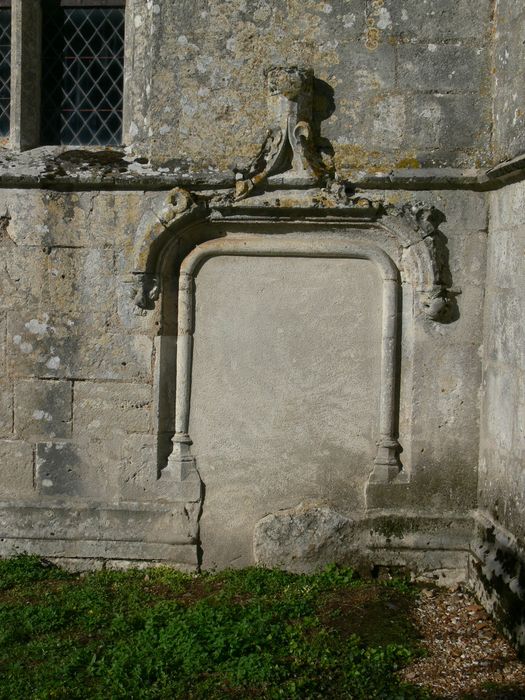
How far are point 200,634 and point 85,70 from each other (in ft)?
13.0

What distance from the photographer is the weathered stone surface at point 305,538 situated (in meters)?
5.29

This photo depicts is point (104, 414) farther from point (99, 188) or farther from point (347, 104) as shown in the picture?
point (347, 104)

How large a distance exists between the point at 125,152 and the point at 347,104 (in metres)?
1.57

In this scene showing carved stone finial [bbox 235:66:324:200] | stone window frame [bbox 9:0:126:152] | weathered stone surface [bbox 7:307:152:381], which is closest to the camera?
carved stone finial [bbox 235:66:324:200]

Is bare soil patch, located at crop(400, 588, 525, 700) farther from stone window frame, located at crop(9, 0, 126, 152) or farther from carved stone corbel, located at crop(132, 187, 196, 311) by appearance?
stone window frame, located at crop(9, 0, 126, 152)

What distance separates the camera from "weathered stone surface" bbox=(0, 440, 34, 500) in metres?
5.38

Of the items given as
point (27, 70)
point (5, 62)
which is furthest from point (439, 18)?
point (5, 62)

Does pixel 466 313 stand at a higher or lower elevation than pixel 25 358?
higher

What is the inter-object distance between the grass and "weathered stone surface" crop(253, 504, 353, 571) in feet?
0.39

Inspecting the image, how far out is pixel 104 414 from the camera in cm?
532

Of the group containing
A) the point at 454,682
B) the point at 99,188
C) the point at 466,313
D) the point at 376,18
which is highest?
the point at 376,18

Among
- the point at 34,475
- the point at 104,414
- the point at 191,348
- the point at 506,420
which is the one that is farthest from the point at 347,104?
the point at 34,475

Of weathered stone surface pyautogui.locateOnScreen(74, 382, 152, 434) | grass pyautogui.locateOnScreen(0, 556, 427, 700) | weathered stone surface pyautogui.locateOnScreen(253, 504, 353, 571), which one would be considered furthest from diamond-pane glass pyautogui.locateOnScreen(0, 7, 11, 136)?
weathered stone surface pyautogui.locateOnScreen(253, 504, 353, 571)

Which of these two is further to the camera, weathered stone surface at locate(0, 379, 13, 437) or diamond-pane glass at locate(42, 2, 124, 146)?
diamond-pane glass at locate(42, 2, 124, 146)
